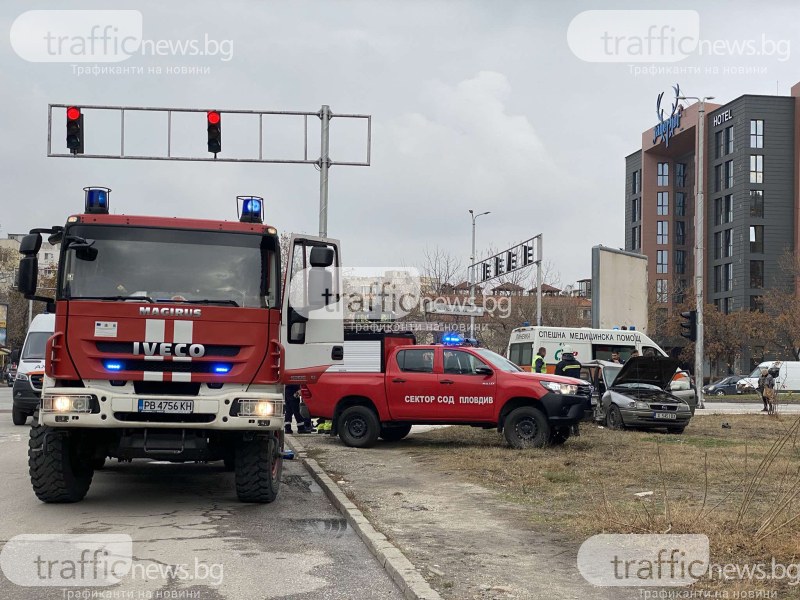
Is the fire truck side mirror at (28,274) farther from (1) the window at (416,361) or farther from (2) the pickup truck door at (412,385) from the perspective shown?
(1) the window at (416,361)

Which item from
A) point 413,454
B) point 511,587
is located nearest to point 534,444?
point 413,454

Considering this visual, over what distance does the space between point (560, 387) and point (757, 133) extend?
66.9 m

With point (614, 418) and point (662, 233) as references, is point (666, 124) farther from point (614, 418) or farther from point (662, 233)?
point (614, 418)

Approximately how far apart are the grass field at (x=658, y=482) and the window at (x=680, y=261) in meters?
74.6

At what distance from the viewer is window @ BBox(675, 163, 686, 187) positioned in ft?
298

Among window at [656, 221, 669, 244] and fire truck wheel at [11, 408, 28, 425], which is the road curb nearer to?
fire truck wheel at [11, 408, 28, 425]

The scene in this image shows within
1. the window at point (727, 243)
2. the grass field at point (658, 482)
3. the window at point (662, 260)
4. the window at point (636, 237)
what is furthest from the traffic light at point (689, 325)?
the window at point (636, 237)

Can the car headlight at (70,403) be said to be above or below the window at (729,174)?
below

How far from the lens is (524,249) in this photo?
37438 millimetres

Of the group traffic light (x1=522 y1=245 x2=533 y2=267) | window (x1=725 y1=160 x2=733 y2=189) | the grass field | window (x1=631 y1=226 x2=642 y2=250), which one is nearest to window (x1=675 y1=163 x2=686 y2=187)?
window (x1=631 y1=226 x2=642 y2=250)

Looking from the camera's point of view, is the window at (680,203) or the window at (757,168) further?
the window at (680,203)

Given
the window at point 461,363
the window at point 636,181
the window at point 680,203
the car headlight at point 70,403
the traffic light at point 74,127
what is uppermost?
the window at point 636,181

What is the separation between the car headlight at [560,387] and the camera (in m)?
15.8

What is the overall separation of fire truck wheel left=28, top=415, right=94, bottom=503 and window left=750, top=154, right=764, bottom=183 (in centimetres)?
7449
